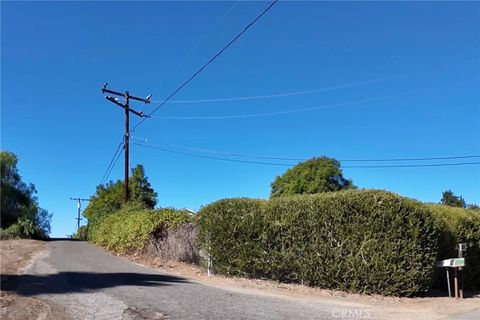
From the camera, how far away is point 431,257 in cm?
1427

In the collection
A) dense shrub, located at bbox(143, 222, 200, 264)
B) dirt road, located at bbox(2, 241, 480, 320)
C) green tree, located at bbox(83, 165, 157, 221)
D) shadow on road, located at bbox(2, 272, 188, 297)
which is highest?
green tree, located at bbox(83, 165, 157, 221)

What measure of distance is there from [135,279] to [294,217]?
5040mm

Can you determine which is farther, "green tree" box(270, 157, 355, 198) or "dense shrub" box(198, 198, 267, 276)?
"green tree" box(270, 157, 355, 198)

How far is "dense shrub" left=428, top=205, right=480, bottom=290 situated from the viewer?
15.5 metres

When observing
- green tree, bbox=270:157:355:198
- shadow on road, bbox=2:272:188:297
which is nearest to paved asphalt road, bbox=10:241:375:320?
shadow on road, bbox=2:272:188:297

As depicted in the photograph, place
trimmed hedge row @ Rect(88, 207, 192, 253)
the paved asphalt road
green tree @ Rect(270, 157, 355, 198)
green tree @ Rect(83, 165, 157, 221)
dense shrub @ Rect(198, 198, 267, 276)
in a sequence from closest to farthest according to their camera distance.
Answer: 1. the paved asphalt road
2. dense shrub @ Rect(198, 198, 267, 276)
3. trimmed hedge row @ Rect(88, 207, 192, 253)
4. green tree @ Rect(83, 165, 157, 221)
5. green tree @ Rect(270, 157, 355, 198)

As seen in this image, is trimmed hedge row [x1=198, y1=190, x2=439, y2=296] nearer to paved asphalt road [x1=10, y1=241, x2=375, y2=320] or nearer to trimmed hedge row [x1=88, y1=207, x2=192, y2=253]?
paved asphalt road [x1=10, y1=241, x2=375, y2=320]

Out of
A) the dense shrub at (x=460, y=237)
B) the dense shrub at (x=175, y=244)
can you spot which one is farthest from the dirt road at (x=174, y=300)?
the dense shrub at (x=175, y=244)

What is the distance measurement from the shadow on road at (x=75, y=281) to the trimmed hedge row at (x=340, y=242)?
8.93 ft

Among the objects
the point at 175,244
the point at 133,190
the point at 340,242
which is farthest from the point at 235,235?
the point at 133,190

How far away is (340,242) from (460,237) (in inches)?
192

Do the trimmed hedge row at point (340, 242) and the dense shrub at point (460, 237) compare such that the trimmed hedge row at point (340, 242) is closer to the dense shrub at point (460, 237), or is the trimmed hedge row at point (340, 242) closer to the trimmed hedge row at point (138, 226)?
the dense shrub at point (460, 237)

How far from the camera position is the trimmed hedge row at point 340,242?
46.0 feet

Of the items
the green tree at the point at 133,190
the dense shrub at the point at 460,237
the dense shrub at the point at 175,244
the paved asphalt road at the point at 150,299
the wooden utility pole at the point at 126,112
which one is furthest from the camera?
the green tree at the point at 133,190
